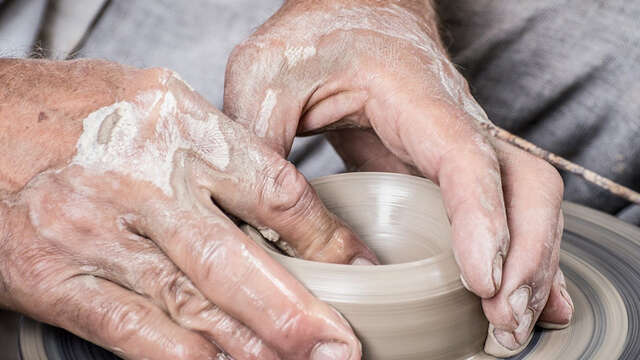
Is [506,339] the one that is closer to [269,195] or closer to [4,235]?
[269,195]

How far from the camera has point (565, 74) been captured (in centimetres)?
175

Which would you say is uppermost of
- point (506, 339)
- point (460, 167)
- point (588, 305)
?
point (460, 167)

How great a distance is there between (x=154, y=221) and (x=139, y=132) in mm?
133

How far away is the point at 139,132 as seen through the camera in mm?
1011

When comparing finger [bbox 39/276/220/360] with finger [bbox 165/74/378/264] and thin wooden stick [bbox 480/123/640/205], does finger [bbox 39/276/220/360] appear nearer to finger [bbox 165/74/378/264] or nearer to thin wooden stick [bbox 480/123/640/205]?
finger [bbox 165/74/378/264]

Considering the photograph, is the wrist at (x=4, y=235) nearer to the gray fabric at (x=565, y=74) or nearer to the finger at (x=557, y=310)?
the finger at (x=557, y=310)

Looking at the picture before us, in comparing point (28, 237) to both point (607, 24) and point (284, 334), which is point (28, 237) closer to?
point (284, 334)

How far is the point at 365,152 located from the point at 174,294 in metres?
0.69

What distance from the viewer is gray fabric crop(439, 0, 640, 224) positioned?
1.69m

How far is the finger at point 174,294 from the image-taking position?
3.14ft

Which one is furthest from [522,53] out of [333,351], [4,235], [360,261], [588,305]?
[4,235]

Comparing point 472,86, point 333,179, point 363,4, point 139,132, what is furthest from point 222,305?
point 472,86

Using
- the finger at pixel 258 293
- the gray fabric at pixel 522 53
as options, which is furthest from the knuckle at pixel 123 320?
Answer: the gray fabric at pixel 522 53

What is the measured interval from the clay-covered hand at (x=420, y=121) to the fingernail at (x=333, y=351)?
0.62 ft
